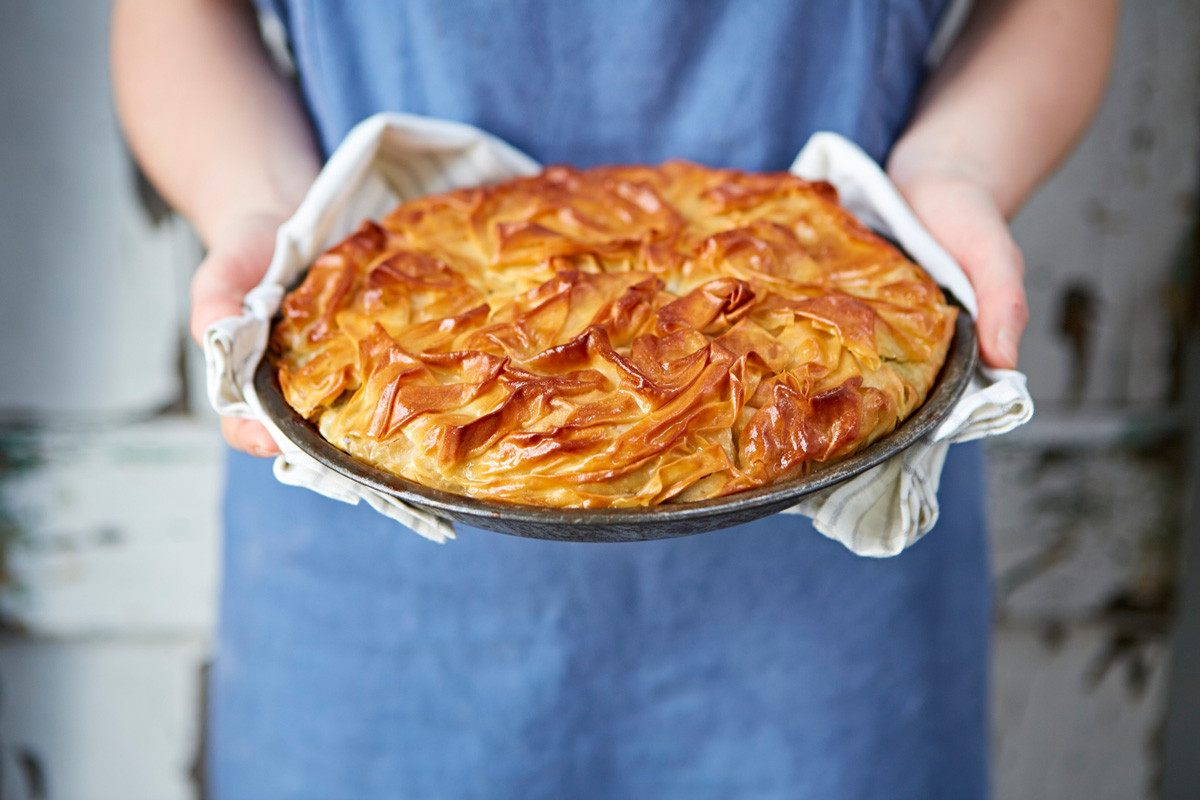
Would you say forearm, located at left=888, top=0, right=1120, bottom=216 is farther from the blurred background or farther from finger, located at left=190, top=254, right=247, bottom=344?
finger, located at left=190, top=254, right=247, bottom=344

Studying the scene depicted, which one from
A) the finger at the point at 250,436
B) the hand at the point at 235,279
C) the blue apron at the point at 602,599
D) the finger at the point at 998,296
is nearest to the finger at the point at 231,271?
the hand at the point at 235,279

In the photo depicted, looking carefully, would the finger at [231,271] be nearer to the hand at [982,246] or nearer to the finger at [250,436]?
the finger at [250,436]

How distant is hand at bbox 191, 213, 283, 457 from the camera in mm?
1226

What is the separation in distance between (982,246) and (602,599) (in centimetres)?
83

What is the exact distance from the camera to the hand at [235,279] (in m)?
1.23

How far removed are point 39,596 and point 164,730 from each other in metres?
0.56

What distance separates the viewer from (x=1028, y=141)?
63.4 inches

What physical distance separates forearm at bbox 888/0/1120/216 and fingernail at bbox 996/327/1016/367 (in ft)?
1.46

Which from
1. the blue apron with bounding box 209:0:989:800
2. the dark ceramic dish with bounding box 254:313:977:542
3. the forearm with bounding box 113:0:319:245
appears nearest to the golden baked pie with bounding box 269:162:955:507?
the dark ceramic dish with bounding box 254:313:977:542

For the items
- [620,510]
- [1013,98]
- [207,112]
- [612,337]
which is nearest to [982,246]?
[1013,98]

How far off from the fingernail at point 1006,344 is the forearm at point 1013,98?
444 millimetres

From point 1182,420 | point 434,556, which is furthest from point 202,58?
point 1182,420

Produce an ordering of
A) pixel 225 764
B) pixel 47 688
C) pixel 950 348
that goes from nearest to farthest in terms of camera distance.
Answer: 1. pixel 950 348
2. pixel 225 764
3. pixel 47 688

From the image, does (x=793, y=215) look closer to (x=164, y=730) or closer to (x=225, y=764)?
(x=225, y=764)
